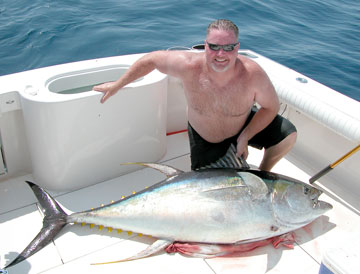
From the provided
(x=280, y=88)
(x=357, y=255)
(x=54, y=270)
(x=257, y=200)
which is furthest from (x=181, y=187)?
(x=280, y=88)

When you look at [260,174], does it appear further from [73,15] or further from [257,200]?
[73,15]

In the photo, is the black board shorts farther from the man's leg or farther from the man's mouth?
the man's mouth

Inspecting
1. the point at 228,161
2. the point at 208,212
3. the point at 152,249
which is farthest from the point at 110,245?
the point at 228,161

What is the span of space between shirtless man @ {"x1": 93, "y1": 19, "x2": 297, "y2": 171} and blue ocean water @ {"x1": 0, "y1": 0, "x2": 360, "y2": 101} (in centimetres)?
351

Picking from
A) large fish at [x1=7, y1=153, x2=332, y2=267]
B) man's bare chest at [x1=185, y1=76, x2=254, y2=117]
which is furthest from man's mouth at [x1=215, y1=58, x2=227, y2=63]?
large fish at [x1=7, y1=153, x2=332, y2=267]

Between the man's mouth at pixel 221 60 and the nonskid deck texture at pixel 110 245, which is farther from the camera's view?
the man's mouth at pixel 221 60

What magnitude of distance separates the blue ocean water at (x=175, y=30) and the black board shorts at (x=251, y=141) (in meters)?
3.45

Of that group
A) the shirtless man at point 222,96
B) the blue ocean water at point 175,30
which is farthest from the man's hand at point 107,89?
the blue ocean water at point 175,30

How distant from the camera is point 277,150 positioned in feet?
8.84

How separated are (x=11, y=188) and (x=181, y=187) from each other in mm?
1333

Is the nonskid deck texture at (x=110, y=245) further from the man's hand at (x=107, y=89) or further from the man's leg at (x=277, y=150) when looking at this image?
the man's hand at (x=107, y=89)

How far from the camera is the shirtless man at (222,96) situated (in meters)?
2.27

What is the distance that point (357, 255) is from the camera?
1.51 m

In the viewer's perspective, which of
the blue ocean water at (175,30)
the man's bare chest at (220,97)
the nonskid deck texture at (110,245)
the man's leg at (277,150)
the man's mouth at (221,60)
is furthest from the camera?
the blue ocean water at (175,30)
